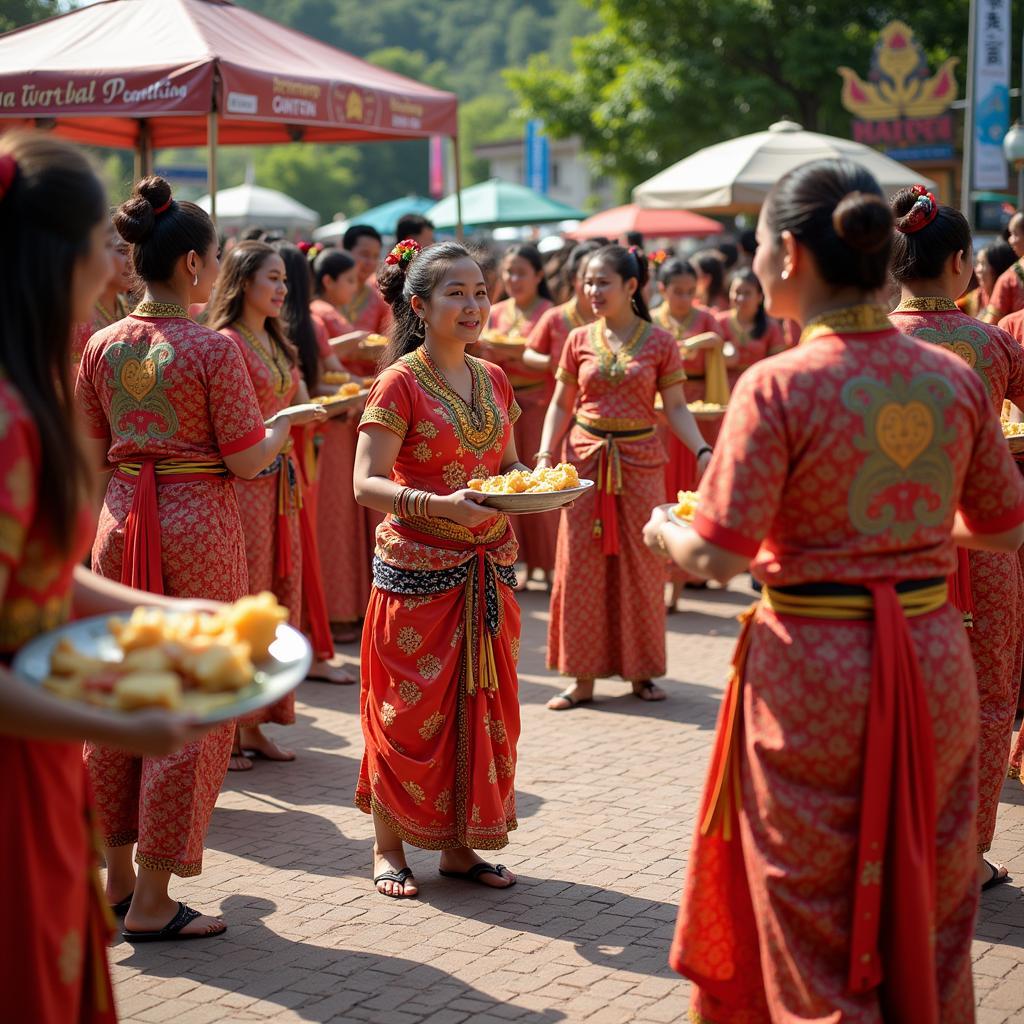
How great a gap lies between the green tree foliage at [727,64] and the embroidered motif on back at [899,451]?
27.1 metres

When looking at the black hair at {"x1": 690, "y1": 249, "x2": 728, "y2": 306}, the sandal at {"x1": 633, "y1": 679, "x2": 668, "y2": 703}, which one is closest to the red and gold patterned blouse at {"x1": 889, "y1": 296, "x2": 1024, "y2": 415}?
the sandal at {"x1": 633, "y1": 679, "x2": 668, "y2": 703}

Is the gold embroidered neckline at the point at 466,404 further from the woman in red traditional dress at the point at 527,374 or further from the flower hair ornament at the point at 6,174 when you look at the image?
the woman in red traditional dress at the point at 527,374

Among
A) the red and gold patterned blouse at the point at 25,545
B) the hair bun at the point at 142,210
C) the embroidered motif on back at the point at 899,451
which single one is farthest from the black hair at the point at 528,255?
the red and gold patterned blouse at the point at 25,545

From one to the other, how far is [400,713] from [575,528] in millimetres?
3101

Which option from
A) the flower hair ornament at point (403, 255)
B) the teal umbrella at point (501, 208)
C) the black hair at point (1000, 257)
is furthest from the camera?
the teal umbrella at point (501, 208)

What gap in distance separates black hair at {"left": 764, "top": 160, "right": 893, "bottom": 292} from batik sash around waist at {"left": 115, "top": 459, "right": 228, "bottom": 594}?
7.63ft

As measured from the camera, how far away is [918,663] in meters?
3.00

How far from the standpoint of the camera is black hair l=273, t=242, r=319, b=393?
780 cm

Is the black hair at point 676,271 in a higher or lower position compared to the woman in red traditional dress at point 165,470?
higher

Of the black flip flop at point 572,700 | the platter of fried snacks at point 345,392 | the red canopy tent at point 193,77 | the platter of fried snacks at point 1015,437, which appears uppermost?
the red canopy tent at point 193,77

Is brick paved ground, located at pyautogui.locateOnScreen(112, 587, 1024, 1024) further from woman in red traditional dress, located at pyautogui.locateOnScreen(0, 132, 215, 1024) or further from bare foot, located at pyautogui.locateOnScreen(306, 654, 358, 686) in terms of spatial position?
woman in red traditional dress, located at pyautogui.locateOnScreen(0, 132, 215, 1024)

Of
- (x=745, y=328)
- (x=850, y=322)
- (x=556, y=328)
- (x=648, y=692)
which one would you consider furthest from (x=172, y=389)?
(x=745, y=328)

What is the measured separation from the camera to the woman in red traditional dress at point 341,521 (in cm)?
905

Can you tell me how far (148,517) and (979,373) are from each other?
112 inches
